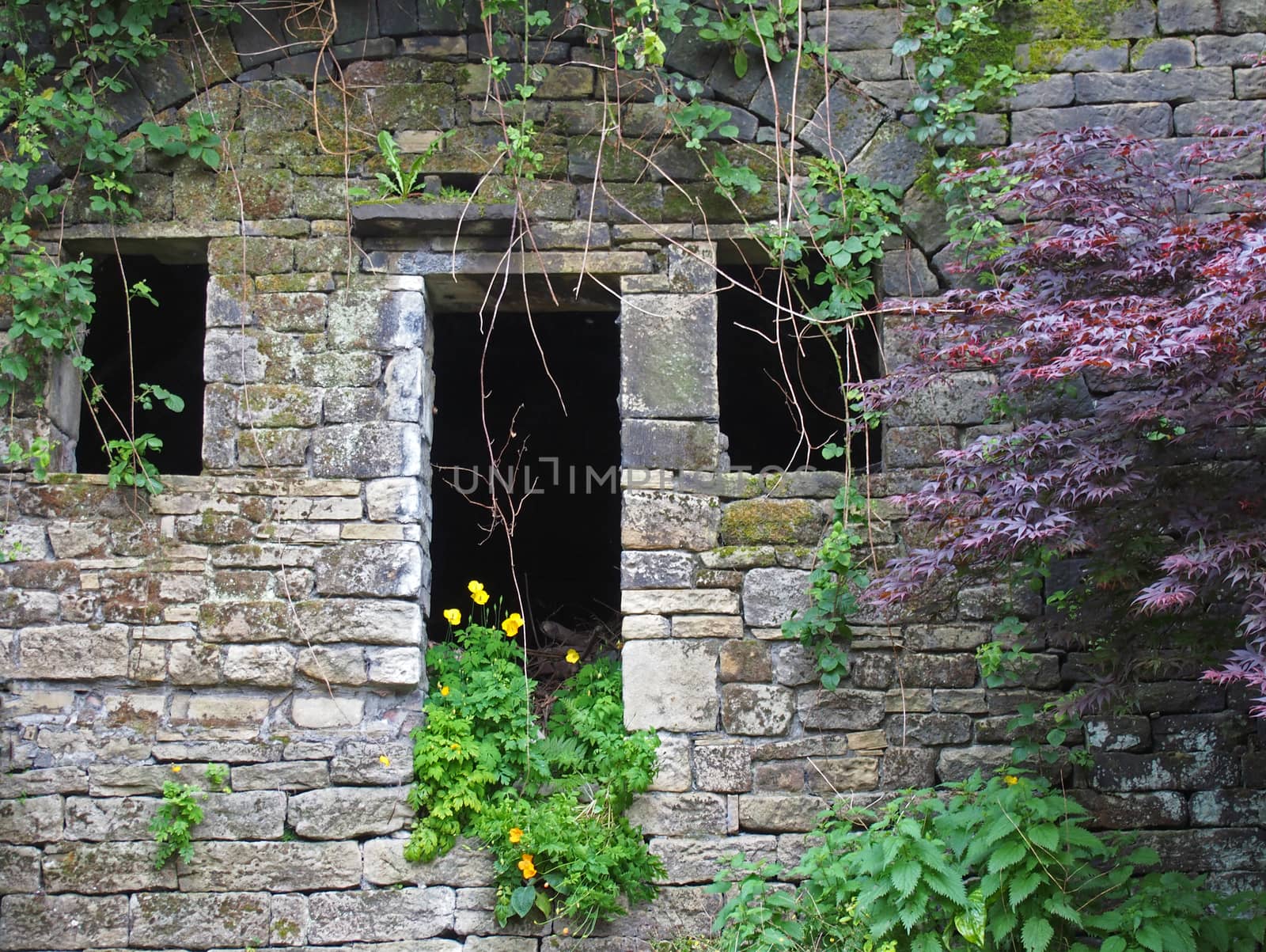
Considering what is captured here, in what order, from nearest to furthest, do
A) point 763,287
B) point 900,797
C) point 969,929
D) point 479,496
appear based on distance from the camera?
point 969,929 → point 900,797 → point 763,287 → point 479,496

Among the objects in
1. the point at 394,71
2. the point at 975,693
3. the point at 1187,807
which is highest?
the point at 394,71

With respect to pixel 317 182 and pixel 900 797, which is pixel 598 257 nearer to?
pixel 317 182

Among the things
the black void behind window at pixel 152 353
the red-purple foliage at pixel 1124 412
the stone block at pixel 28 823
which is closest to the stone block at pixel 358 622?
the stone block at pixel 28 823

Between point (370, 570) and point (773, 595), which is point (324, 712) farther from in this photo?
point (773, 595)

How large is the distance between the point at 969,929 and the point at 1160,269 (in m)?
2.09

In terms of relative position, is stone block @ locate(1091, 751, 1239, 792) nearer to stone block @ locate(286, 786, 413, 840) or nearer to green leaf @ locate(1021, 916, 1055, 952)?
green leaf @ locate(1021, 916, 1055, 952)

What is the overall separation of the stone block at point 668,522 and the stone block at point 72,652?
1.86 meters

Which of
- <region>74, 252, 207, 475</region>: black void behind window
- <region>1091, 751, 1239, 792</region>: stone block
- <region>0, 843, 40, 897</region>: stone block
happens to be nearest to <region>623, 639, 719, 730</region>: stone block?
<region>1091, 751, 1239, 792</region>: stone block

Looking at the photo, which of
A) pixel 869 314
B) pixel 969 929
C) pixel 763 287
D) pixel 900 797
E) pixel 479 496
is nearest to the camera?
pixel 969 929

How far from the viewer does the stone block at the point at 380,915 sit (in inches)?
156

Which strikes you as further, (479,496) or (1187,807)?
(479,496)

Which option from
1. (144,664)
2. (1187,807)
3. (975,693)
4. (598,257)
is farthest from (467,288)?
(1187,807)

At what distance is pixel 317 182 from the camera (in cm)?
451

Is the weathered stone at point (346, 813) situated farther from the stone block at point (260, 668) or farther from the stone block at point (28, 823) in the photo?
the stone block at point (28, 823)
